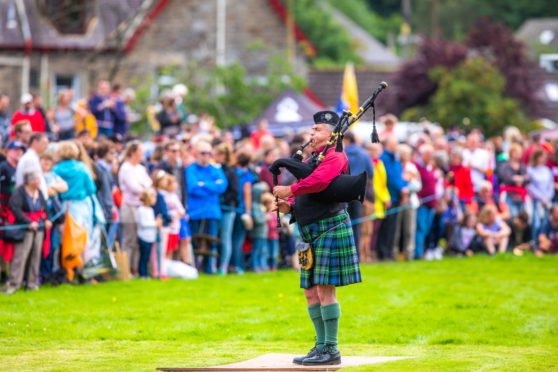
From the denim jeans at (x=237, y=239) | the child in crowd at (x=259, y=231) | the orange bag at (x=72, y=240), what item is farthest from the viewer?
the child in crowd at (x=259, y=231)

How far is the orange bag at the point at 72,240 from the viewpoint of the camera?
12.4 m

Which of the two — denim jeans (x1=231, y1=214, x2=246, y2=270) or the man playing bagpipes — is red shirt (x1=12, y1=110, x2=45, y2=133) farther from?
the man playing bagpipes

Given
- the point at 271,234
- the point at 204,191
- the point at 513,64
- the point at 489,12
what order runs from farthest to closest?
the point at 489,12 → the point at 513,64 → the point at 271,234 → the point at 204,191

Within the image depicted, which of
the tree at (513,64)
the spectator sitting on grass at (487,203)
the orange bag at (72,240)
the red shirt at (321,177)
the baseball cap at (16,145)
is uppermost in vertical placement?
the tree at (513,64)

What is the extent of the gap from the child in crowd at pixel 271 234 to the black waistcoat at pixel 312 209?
21.4ft

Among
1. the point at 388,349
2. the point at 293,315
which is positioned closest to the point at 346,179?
the point at 388,349

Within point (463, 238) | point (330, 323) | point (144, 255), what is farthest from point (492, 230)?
point (330, 323)

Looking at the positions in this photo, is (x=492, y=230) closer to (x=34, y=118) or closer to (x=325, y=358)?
(x=34, y=118)

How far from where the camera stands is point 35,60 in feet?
99.1

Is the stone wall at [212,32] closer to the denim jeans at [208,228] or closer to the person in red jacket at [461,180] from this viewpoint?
the person in red jacket at [461,180]

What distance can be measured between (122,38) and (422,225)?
15.6 m

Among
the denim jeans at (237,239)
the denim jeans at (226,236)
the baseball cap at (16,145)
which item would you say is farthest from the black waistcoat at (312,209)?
the denim jeans at (237,239)

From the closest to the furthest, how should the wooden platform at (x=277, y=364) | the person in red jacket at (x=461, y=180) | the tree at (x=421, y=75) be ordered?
the wooden platform at (x=277, y=364) → the person in red jacket at (x=461, y=180) → the tree at (x=421, y=75)

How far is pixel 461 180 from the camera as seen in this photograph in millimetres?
17688
